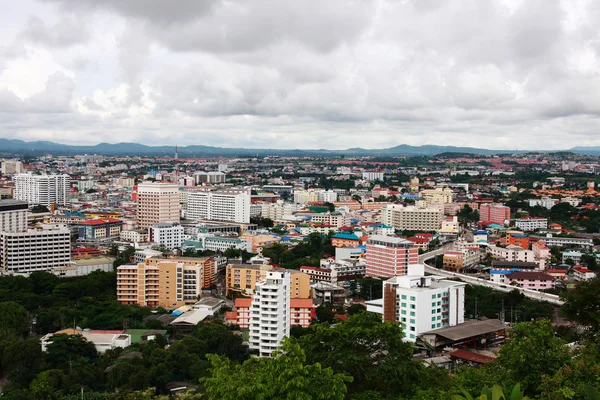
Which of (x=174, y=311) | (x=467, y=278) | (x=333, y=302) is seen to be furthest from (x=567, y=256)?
(x=174, y=311)

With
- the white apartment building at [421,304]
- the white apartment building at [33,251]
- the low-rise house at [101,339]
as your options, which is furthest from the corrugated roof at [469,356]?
the white apartment building at [33,251]

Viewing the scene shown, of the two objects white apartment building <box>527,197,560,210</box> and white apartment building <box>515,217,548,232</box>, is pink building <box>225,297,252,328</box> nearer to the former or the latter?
white apartment building <box>515,217,548,232</box>

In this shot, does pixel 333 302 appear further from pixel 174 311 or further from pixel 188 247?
pixel 188 247

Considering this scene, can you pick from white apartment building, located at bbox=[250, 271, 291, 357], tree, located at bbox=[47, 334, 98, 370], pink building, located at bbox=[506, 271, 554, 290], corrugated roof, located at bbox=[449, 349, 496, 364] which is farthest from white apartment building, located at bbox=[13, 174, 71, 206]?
corrugated roof, located at bbox=[449, 349, 496, 364]

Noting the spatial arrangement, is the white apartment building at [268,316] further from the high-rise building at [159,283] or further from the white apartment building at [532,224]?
the white apartment building at [532,224]

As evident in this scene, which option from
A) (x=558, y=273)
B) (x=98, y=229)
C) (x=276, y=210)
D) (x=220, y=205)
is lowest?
(x=558, y=273)

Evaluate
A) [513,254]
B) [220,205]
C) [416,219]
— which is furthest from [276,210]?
[513,254]

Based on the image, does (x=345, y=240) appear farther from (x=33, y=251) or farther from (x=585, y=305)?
(x=585, y=305)
